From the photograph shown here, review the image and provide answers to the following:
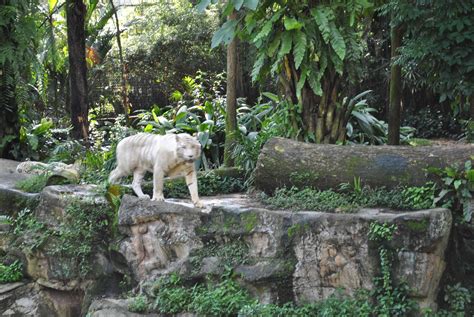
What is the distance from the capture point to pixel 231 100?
33.6 feet

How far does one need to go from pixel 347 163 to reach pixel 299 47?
1824mm

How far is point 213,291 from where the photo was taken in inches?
288

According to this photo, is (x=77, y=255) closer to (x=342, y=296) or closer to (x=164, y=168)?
(x=164, y=168)

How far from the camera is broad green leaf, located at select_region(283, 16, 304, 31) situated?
8.63 metres

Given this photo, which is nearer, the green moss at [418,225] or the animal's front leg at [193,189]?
the green moss at [418,225]

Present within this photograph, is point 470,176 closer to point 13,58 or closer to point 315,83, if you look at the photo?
point 315,83

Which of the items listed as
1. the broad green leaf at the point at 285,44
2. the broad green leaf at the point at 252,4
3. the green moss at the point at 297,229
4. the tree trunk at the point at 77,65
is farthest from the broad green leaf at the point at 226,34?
the tree trunk at the point at 77,65

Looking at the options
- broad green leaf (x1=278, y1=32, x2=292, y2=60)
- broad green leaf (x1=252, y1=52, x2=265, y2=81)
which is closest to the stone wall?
broad green leaf (x1=252, y1=52, x2=265, y2=81)

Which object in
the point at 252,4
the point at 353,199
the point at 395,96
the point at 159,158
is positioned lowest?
the point at 353,199

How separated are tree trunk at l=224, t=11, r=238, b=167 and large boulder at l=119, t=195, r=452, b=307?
7.09 ft

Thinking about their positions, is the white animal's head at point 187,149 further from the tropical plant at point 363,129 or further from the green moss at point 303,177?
the tropical plant at point 363,129

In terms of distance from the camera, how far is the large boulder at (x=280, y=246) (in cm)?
675

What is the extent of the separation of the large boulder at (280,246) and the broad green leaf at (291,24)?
2470 millimetres

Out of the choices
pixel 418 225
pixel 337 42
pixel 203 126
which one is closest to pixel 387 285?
pixel 418 225
